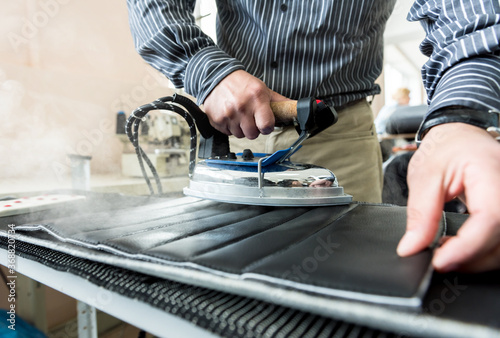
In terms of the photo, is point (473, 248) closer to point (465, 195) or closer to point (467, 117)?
point (465, 195)

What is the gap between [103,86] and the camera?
1593 millimetres

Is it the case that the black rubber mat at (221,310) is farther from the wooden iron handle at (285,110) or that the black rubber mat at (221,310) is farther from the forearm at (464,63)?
the wooden iron handle at (285,110)

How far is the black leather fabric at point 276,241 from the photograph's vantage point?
0.92 ft

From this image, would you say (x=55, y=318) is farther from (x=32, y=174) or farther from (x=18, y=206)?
(x=18, y=206)

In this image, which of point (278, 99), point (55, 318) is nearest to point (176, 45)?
point (278, 99)

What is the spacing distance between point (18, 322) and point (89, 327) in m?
0.55

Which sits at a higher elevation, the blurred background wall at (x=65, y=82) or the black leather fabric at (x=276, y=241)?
the blurred background wall at (x=65, y=82)

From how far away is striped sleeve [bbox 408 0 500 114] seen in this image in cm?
45

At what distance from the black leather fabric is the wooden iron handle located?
0.22 metres

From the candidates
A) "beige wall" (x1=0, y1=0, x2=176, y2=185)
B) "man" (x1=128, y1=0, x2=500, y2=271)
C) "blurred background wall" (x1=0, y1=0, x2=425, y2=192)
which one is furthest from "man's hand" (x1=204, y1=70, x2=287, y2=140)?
"beige wall" (x1=0, y1=0, x2=176, y2=185)

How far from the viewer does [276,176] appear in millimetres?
713

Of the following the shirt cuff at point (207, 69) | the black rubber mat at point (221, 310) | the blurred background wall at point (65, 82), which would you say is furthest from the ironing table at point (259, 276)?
the blurred background wall at point (65, 82)

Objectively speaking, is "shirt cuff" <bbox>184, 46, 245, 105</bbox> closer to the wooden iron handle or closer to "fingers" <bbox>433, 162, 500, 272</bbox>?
the wooden iron handle

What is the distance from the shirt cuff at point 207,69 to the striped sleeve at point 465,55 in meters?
0.40
